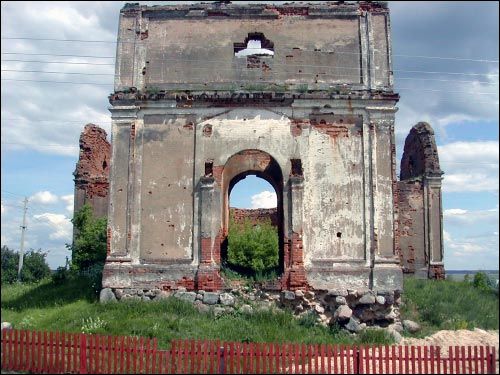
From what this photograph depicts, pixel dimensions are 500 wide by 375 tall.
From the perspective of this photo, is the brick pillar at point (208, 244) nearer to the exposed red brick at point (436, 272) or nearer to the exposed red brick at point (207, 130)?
the exposed red brick at point (207, 130)

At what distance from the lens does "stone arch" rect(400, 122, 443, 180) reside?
Answer: 22.4 metres

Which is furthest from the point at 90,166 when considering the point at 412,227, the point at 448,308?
the point at 448,308

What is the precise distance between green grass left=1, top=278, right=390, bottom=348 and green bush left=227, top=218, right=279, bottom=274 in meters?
1.67

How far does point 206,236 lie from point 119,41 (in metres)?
6.09

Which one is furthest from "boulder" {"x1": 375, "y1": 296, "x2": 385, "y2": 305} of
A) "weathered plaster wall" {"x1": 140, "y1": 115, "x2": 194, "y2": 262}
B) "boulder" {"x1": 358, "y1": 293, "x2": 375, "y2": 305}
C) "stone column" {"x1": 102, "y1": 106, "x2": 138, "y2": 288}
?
"stone column" {"x1": 102, "y1": 106, "x2": 138, "y2": 288}

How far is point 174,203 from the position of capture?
1555 centimetres

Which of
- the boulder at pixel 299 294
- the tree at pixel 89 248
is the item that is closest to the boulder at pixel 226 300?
the boulder at pixel 299 294

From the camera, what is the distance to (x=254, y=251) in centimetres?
1580

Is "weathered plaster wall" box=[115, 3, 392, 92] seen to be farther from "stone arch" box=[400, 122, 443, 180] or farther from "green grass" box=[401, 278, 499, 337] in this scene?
"stone arch" box=[400, 122, 443, 180]

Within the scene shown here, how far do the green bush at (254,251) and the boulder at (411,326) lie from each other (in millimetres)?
3747

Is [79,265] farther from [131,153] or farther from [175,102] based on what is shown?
[175,102]

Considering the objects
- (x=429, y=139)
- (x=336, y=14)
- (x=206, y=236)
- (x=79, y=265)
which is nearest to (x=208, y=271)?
(x=206, y=236)

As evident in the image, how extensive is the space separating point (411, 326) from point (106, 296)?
782cm

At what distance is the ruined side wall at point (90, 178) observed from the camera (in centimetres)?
2338
